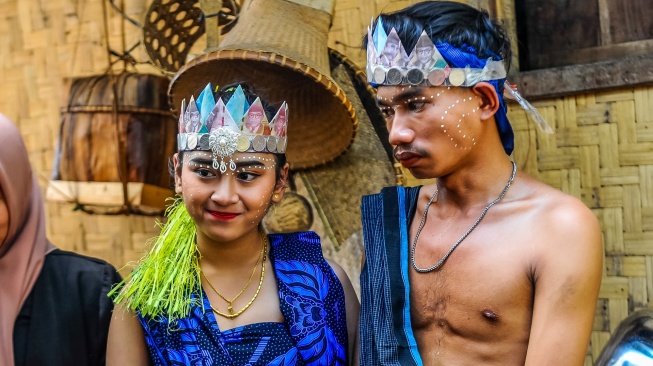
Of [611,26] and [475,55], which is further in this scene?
[611,26]

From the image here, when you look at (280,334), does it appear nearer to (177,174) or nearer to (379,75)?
(177,174)

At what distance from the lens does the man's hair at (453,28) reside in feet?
8.21

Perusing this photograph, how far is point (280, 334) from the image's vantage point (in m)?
2.72

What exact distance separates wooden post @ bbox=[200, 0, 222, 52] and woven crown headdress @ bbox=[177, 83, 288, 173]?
81 centimetres

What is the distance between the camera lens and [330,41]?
151 inches

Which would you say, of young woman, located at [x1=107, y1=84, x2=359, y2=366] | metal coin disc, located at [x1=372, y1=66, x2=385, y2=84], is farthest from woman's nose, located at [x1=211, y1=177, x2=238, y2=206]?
metal coin disc, located at [x1=372, y1=66, x2=385, y2=84]

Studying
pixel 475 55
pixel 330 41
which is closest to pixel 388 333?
pixel 475 55

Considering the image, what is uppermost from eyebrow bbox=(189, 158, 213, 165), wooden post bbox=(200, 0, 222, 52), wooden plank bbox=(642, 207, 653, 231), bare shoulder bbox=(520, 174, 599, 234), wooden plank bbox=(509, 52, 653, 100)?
wooden post bbox=(200, 0, 222, 52)

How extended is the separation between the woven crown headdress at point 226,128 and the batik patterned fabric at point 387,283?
1.27ft

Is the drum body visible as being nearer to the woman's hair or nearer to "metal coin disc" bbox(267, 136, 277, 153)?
the woman's hair

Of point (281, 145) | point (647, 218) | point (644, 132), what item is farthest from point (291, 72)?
point (647, 218)

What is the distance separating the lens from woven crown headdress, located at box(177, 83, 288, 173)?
269 cm

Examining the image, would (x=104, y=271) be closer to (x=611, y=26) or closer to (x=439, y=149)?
(x=439, y=149)

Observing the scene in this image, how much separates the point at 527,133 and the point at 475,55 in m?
1.02
